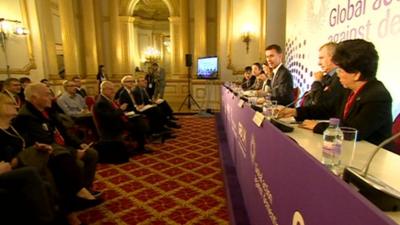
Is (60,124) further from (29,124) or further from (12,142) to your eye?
(12,142)

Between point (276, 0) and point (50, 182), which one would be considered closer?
point (50, 182)

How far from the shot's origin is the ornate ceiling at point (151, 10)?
41.8ft

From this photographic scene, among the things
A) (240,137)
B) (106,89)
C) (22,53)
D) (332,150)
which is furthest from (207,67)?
(332,150)

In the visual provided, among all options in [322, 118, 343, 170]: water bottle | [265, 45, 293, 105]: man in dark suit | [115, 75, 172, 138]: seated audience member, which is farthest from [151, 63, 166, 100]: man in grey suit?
[322, 118, 343, 170]: water bottle

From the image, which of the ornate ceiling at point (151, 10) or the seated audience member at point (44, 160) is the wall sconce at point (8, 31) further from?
the seated audience member at point (44, 160)

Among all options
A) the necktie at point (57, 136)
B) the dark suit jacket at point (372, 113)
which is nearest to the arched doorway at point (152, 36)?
the necktie at point (57, 136)

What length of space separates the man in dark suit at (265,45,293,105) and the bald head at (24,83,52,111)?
7.68ft

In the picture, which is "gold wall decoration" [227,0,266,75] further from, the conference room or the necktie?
the necktie

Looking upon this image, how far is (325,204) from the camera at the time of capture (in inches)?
28.0

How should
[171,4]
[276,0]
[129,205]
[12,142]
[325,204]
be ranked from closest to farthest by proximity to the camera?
[325,204]
[12,142]
[129,205]
[276,0]
[171,4]

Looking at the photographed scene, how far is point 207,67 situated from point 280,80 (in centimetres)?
536

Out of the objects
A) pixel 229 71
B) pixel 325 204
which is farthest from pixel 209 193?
pixel 229 71

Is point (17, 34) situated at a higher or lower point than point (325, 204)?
higher

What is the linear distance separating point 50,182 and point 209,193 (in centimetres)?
148
